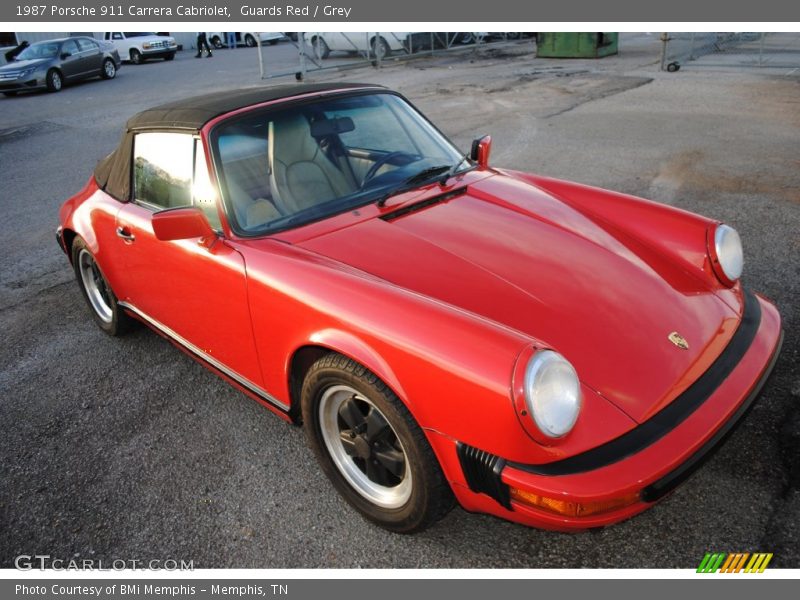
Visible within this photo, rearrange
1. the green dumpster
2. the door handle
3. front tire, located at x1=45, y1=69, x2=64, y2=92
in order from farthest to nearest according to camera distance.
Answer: the green dumpster
front tire, located at x1=45, y1=69, x2=64, y2=92
the door handle

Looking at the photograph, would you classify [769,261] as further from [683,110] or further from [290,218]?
[683,110]

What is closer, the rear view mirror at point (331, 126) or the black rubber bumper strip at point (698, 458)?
the black rubber bumper strip at point (698, 458)

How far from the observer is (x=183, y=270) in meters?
3.14

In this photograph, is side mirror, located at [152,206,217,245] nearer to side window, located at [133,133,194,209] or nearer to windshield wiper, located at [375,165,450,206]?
side window, located at [133,133,194,209]

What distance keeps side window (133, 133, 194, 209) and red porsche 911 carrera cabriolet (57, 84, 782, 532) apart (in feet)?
0.05

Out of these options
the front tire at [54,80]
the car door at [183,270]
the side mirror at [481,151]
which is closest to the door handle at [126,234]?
the car door at [183,270]

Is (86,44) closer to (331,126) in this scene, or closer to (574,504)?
(331,126)

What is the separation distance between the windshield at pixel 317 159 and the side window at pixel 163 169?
282 mm

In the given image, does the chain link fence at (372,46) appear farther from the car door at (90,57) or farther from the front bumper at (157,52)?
the front bumper at (157,52)

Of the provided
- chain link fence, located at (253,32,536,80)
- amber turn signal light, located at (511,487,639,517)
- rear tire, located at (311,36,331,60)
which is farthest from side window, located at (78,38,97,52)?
amber turn signal light, located at (511,487,639,517)

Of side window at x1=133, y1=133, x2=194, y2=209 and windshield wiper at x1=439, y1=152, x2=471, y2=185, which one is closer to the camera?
side window at x1=133, y1=133, x2=194, y2=209

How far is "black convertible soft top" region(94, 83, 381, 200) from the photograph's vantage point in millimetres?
3174

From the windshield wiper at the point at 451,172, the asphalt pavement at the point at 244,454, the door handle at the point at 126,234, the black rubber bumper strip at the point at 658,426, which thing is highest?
the windshield wiper at the point at 451,172

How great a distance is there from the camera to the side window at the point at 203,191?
2.95m
